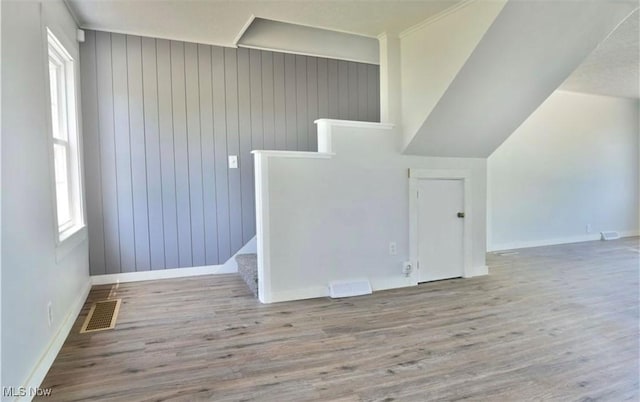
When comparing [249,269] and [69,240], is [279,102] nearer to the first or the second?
[249,269]

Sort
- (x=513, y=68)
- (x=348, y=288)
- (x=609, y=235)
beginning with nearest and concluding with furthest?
(x=513, y=68)
(x=348, y=288)
(x=609, y=235)

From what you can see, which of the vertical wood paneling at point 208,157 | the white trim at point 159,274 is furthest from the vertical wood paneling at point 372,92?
the white trim at point 159,274

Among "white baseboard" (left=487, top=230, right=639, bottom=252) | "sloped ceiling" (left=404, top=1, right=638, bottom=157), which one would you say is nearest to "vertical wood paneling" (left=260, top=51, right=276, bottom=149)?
"sloped ceiling" (left=404, top=1, right=638, bottom=157)

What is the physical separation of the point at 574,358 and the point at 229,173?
3.37 metres

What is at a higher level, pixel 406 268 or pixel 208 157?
pixel 208 157

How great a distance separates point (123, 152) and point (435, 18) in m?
3.12

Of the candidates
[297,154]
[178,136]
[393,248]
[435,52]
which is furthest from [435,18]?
[178,136]

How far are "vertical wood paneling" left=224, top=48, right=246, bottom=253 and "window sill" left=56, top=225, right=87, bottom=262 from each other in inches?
54.7

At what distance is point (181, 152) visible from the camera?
403 cm

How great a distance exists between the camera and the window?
306 cm

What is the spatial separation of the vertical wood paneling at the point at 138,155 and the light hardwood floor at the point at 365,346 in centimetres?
40

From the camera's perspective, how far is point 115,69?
3.77 meters

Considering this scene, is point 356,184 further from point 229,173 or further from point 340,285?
point 229,173

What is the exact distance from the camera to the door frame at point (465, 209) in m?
3.82
